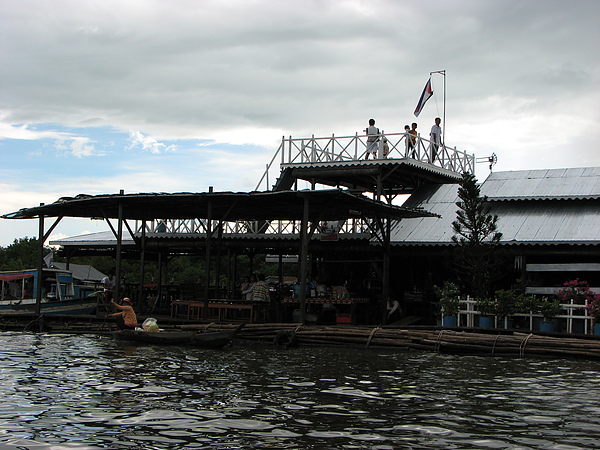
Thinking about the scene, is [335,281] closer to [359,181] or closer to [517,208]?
[359,181]

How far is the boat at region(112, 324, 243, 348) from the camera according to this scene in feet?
62.1

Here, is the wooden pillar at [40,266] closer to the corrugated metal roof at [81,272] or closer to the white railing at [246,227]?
the white railing at [246,227]

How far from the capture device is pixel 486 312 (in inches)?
827

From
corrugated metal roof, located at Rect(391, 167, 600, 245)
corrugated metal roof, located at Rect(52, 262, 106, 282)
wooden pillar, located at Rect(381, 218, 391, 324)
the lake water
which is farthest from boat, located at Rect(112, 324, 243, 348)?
corrugated metal roof, located at Rect(52, 262, 106, 282)

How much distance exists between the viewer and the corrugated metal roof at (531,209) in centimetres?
2364

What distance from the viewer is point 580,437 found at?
9.30 metres

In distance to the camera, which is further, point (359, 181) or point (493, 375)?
point (359, 181)

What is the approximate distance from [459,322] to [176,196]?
30.8 ft

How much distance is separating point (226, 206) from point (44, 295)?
1167 centimetres

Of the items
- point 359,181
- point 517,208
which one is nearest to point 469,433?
point 517,208

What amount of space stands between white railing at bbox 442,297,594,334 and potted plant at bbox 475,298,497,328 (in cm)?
12

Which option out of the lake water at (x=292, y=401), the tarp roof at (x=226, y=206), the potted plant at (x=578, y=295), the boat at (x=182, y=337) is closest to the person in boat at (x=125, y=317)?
the boat at (x=182, y=337)

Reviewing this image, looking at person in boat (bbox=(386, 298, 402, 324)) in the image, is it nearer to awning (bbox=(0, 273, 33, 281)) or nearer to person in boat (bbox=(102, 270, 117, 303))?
person in boat (bbox=(102, 270, 117, 303))

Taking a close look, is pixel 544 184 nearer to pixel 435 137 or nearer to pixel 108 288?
pixel 435 137
